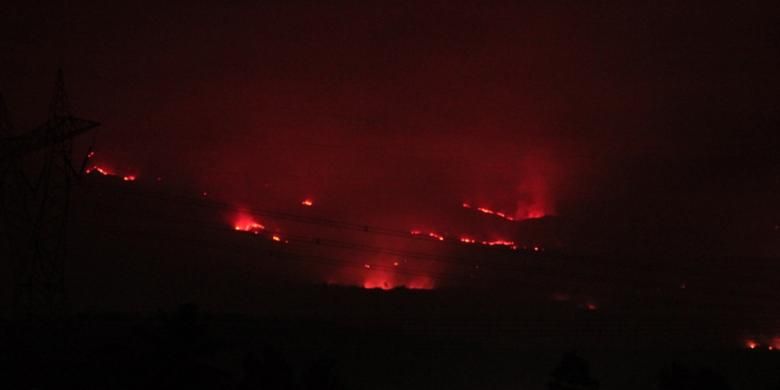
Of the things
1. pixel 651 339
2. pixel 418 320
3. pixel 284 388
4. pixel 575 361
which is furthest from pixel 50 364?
pixel 651 339

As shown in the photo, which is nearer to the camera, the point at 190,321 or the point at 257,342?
the point at 190,321

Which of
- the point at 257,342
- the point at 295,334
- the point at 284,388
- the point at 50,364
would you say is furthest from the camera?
the point at 295,334

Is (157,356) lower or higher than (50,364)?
higher

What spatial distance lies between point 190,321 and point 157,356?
1.02 m

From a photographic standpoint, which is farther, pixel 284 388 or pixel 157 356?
pixel 284 388

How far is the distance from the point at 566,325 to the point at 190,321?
5113 cm

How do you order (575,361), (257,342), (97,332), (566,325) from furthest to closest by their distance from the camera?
(566,325)
(257,342)
(97,332)
(575,361)

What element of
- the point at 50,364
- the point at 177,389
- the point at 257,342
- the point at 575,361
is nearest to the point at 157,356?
the point at 177,389

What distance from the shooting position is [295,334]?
5588 centimetres

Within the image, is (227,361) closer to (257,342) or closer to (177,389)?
(257,342)

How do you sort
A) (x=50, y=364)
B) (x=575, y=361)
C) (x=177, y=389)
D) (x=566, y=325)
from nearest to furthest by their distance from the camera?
(x=177, y=389)
(x=575, y=361)
(x=50, y=364)
(x=566, y=325)

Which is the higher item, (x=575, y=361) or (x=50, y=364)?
(x=575, y=361)

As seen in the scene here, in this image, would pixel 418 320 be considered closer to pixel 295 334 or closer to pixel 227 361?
pixel 295 334

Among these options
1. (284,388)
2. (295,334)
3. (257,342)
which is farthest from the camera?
(295,334)
